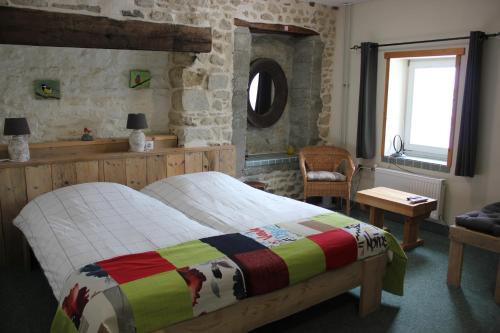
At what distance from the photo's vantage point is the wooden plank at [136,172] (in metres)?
3.84

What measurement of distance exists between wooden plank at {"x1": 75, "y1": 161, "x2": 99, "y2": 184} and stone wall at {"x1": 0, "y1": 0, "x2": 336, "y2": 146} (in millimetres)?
393

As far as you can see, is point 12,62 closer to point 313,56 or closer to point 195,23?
point 195,23

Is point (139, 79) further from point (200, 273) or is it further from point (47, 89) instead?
point (200, 273)

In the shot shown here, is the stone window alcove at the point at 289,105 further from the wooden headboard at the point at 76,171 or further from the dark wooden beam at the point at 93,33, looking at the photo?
the dark wooden beam at the point at 93,33

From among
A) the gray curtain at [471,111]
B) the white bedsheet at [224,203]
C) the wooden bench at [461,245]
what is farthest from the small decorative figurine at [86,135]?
the gray curtain at [471,111]

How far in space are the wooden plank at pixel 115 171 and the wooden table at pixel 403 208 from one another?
2288 mm

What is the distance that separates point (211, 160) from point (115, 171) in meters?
1.00

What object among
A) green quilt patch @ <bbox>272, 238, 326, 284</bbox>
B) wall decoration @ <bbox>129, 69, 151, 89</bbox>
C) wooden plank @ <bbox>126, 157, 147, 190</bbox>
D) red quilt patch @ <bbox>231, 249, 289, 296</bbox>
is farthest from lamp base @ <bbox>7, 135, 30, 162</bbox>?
green quilt patch @ <bbox>272, 238, 326, 284</bbox>

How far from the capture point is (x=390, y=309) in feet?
9.41

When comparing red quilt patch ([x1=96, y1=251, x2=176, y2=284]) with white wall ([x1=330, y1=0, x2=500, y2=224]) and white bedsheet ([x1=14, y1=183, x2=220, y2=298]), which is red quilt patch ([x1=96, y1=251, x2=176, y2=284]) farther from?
white wall ([x1=330, y1=0, x2=500, y2=224])

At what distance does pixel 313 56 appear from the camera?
527 centimetres

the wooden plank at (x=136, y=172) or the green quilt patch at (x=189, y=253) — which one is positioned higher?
the wooden plank at (x=136, y=172)

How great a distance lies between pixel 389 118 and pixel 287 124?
1.33 meters

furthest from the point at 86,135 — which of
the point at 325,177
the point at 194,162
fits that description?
the point at 325,177
